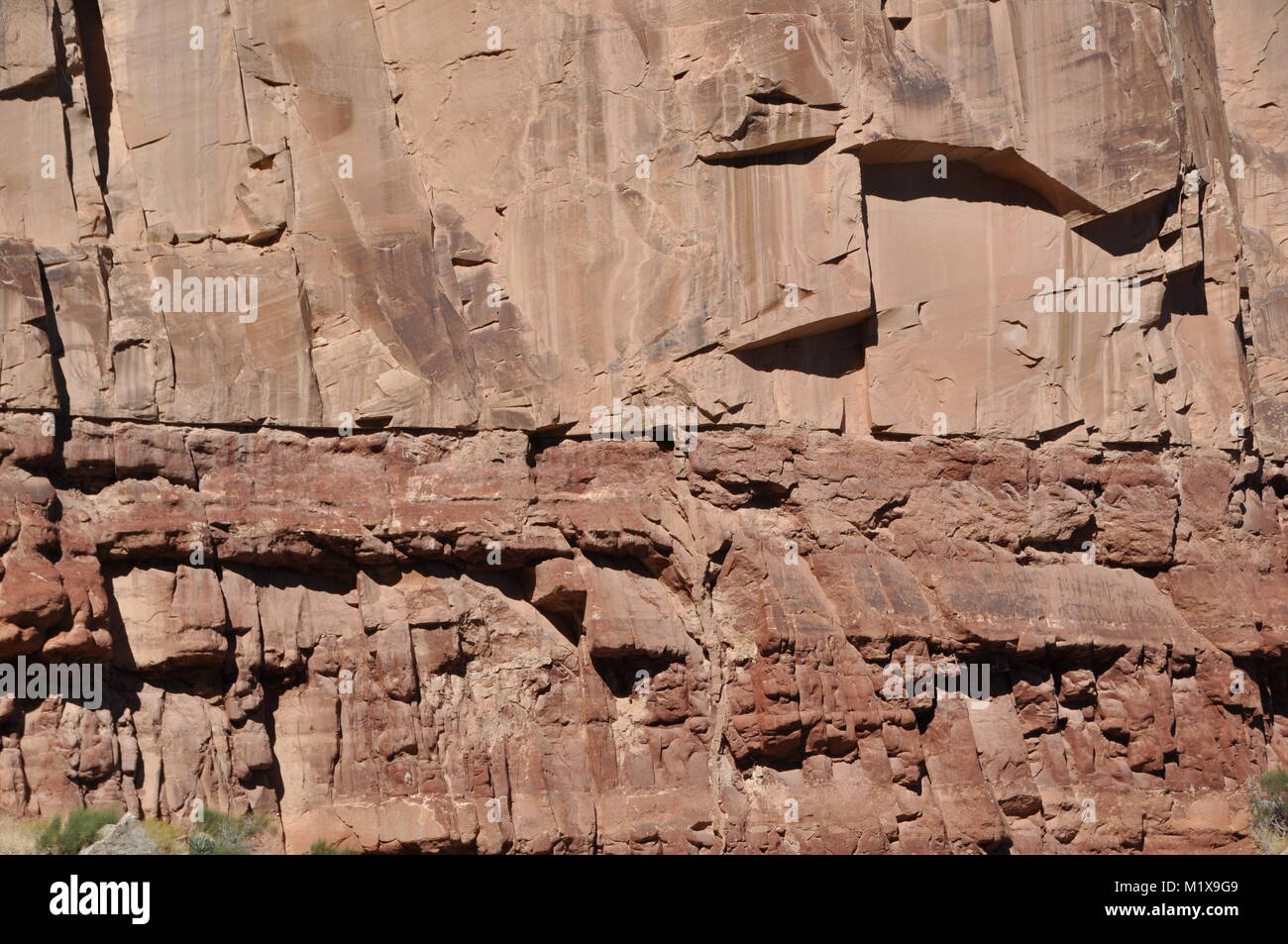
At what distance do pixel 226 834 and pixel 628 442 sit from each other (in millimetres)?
6745

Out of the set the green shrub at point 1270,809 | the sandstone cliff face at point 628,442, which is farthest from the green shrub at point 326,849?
the green shrub at point 1270,809

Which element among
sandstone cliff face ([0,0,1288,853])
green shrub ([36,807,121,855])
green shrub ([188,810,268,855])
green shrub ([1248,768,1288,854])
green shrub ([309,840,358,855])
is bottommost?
green shrub ([1248,768,1288,854])

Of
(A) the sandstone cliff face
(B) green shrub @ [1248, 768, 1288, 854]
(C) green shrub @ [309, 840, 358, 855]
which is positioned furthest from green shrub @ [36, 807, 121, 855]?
(B) green shrub @ [1248, 768, 1288, 854]

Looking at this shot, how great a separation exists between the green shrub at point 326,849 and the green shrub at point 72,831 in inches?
85.1

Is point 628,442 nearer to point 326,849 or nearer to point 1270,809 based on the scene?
point 326,849

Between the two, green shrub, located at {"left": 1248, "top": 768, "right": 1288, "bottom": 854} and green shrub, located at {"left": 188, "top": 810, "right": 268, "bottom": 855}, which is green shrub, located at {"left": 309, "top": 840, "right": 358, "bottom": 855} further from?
green shrub, located at {"left": 1248, "top": 768, "right": 1288, "bottom": 854}

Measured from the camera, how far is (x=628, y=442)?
73.3 ft

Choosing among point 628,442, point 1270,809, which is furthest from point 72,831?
point 1270,809

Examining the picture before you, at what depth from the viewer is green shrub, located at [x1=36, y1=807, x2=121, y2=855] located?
56.6ft

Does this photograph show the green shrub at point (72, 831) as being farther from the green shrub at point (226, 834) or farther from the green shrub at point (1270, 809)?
the green shrub at point (1270, 809)

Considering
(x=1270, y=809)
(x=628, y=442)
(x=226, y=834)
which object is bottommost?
(x=1270, y=809)

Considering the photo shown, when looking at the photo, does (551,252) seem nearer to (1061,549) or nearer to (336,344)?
(336,344)

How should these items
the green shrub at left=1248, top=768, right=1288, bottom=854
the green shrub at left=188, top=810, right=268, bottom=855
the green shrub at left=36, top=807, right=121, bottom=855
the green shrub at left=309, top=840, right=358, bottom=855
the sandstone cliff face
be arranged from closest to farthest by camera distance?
the green shrub at left=36, top=807, right=121, bottom=855 → the green shrub at left=188, top=810, right=268, bottom=855 → the green shrub at left=309, top=840, right=358, bottom=855 → the sandstone cliff face → the green shrub at left=1248, top=768, right=1288, bottom=854

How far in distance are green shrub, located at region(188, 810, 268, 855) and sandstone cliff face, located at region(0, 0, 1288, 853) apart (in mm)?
278
